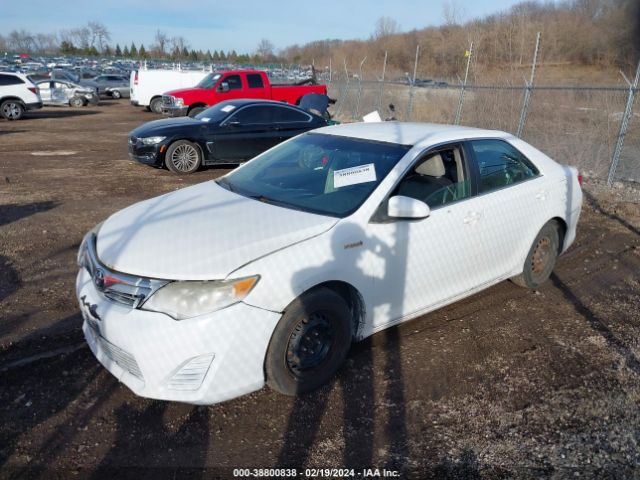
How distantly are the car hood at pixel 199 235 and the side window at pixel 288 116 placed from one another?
7535 millimetres

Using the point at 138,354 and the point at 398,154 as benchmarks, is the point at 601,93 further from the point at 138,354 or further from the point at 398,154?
the point at 138,354

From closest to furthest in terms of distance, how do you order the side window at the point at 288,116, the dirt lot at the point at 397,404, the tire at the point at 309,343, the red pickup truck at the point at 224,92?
the dirt lot at the point at 397,404 → the tire at the point at 309,343 → the side window at the point at 288,116 → the red pickup truck at the point at 224,92

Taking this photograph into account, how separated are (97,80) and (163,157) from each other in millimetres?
26928

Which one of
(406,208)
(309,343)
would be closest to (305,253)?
(309,343)

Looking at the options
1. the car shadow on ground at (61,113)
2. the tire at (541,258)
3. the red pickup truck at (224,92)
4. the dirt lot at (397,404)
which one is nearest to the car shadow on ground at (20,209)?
the dirt lot at (397,404)

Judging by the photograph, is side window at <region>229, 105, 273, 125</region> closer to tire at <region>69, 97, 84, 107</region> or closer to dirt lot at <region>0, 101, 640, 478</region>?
dirt lot at <region>0, 101, 640, 478</region>

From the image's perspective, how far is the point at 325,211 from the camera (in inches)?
140

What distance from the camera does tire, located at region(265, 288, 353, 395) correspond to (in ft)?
10.1

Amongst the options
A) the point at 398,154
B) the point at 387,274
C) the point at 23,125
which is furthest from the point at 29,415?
the point at 23,125

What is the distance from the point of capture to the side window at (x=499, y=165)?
4.38 meters

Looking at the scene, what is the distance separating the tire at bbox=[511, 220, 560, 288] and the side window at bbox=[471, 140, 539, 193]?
578 millimetres

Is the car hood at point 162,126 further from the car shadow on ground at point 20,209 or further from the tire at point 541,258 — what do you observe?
the tire at point 541,258

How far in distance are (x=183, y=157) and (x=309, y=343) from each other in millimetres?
7873

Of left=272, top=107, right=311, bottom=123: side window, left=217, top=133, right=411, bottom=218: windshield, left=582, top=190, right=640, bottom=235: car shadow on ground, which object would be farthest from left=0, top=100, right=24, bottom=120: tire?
left=582, top=190, right=640, bottom=235: car shadow on ground
